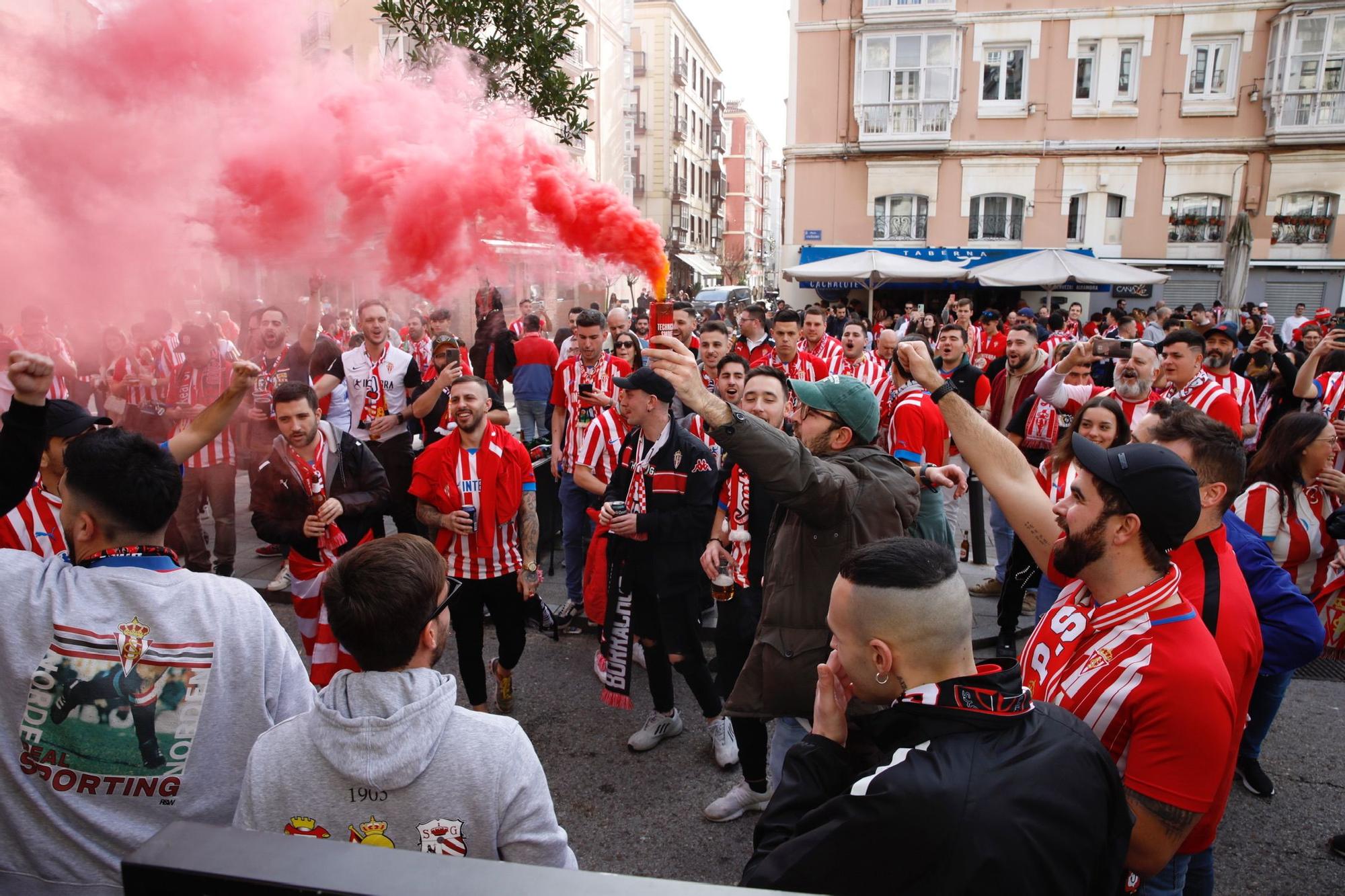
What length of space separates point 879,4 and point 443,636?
28319 mm

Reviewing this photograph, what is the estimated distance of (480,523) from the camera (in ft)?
14.4

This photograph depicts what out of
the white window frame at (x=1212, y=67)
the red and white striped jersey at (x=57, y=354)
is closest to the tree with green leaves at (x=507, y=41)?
the red and white striped jersey at (x=57, y=354)

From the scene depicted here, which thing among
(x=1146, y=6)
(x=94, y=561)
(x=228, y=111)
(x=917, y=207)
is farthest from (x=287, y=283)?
(x=1146, y=6)

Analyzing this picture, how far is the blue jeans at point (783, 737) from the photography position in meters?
3.22

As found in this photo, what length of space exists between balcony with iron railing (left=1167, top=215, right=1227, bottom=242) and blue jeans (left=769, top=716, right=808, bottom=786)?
89.9 ft

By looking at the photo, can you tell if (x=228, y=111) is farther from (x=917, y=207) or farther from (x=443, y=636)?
(x=917, y=207)

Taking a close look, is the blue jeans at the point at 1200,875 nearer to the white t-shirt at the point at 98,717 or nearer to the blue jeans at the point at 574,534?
the white t-shirt at the point at 98,717

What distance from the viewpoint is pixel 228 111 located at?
5465 mm

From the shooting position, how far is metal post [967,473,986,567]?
7.37 m

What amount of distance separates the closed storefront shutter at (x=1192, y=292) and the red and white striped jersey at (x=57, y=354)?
27.8 metres

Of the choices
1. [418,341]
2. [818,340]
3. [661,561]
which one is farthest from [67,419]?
[818,340]

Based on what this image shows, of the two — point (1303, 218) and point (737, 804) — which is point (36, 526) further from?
point (1303, 218)

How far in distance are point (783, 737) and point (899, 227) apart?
25.6m

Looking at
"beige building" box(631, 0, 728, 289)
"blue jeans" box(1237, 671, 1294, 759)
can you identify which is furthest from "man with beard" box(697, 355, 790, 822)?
"beige building" box(631, 0, 728, 289)
